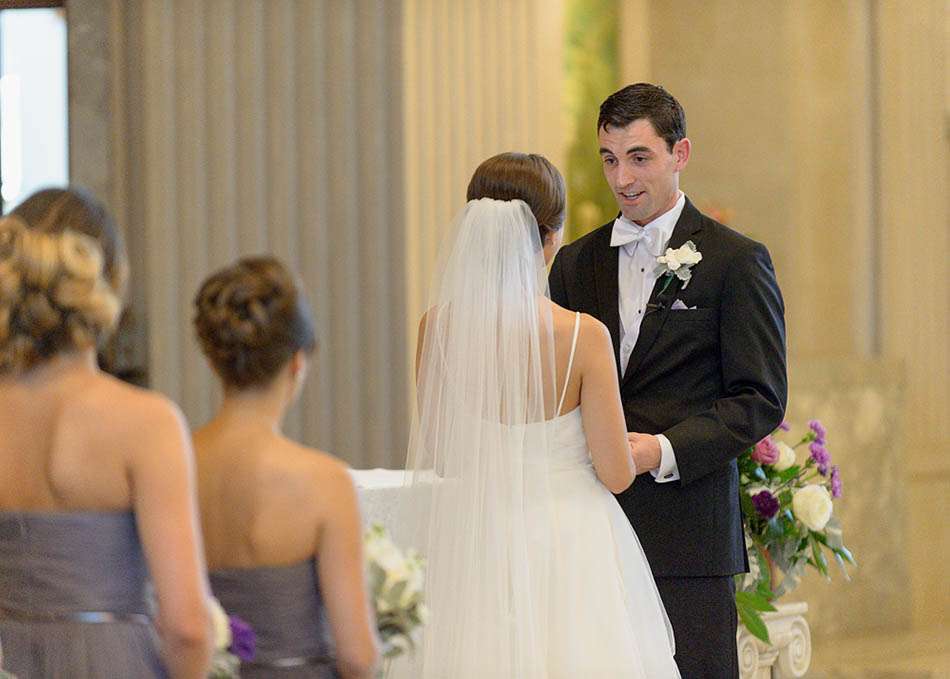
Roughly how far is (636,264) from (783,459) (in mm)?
1020

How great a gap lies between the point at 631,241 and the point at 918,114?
18.7 feet

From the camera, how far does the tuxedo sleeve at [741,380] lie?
3.96m

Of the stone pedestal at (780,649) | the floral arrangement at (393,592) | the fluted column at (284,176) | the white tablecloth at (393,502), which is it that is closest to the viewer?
the floral arrangement at (393,592)

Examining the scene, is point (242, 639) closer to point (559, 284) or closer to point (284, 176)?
point (559, 284)

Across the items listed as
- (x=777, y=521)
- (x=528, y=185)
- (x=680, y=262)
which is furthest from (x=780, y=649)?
(x=528, y=185)

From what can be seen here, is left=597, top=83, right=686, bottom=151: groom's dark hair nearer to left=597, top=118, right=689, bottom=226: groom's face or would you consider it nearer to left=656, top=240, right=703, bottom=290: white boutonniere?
left=597, top=118, right=689, bottom=226: groom's face

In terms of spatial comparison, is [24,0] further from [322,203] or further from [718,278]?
[718,278]

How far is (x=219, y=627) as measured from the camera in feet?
8.19

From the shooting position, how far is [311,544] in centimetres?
260

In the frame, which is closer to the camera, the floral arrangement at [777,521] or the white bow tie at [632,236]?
Result: the white bow tie at [632,236]

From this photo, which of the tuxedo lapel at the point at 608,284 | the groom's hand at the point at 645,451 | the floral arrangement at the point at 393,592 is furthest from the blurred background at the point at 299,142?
the floral arrangement at the point at 393,592

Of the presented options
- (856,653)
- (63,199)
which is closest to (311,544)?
(63,199)

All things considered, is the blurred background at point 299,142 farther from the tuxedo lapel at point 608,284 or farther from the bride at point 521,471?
the bride at point 521,471

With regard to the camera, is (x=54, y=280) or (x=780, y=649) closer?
(x=54, y=280)
